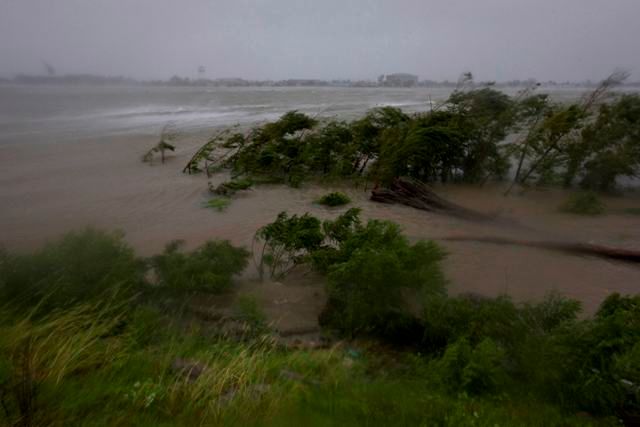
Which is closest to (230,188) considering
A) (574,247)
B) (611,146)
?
(574,247)

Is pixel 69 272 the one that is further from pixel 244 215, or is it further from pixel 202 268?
pixel 244 215

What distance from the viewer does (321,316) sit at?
4801 millimetres

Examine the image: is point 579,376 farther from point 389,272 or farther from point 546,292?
point 546,292

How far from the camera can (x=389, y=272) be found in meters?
4.07

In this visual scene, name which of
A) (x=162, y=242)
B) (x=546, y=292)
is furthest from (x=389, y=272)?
(x=162, y=242)

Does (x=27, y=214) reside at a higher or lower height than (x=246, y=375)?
lower

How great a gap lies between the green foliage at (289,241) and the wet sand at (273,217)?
1.54 metres

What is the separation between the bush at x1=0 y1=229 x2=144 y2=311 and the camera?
Result: 3842 mm

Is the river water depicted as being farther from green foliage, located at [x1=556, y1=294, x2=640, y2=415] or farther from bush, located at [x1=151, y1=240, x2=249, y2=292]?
green foliage, located at [x1=556, y1=294, x2=640, y2=415]

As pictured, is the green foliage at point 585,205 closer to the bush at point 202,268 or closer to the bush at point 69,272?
the bush at point 202,268

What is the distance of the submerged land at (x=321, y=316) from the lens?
8.27 feet

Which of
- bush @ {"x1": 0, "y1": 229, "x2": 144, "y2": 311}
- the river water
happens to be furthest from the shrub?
bush @ {"x1": 0, "y1": 229, "x2": 144, "y2": 311}

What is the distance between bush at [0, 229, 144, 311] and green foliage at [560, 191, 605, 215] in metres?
10.0

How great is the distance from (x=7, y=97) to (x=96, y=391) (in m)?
40.0
